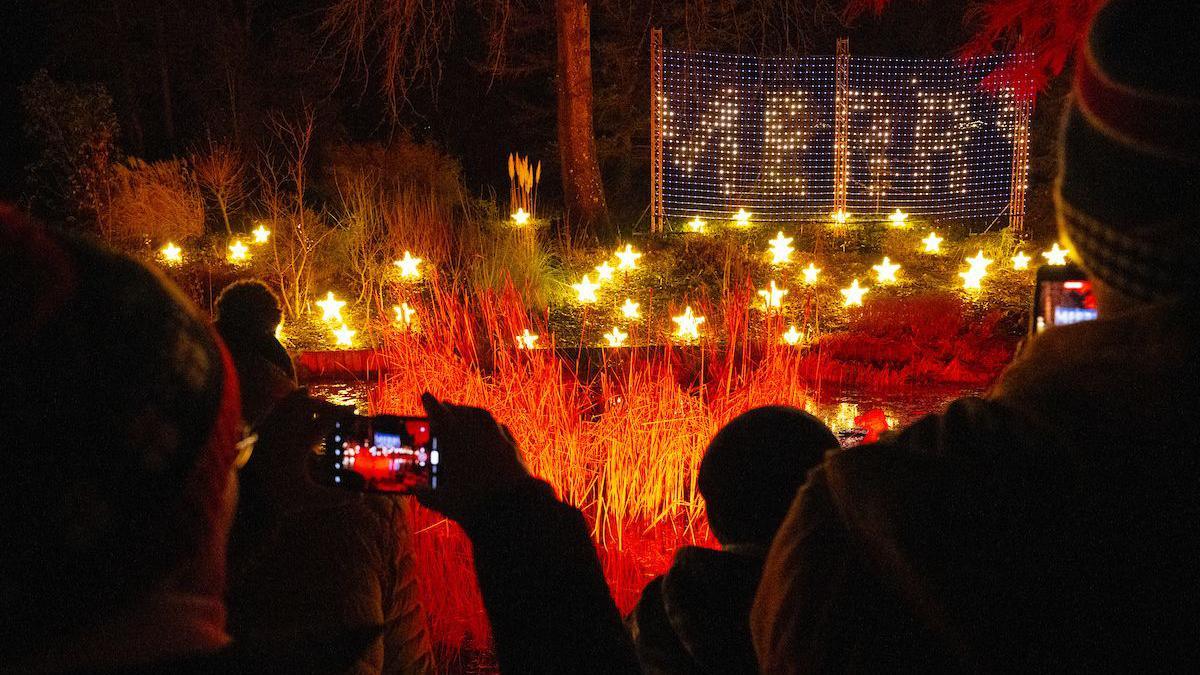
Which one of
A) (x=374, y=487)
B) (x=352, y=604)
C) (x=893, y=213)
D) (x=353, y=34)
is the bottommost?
(x=352, y=604)

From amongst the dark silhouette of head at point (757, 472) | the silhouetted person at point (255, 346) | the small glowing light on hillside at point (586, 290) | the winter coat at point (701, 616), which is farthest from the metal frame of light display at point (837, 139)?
the winter coat at point (701, 616)

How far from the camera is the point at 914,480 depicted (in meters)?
0.63

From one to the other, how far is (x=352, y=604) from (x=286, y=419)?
0.34 metres

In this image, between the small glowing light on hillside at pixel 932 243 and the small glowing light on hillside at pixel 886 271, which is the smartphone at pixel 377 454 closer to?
the small glowing light on hillside at pixel 886 271

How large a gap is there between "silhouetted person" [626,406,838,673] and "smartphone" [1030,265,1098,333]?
0.45 metres

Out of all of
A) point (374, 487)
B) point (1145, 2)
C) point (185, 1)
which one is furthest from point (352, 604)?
point (185, 1)

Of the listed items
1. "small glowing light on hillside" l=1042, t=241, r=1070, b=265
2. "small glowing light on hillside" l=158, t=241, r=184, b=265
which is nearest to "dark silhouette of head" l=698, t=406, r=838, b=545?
"small glowing light on hillside" l=1042, t=241, r=1070, b=265

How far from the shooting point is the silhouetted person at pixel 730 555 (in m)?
1.43

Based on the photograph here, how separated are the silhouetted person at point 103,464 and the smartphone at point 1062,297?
54.9 inches

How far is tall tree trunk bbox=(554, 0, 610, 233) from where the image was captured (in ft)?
33.1

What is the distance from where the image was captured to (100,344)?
62cm

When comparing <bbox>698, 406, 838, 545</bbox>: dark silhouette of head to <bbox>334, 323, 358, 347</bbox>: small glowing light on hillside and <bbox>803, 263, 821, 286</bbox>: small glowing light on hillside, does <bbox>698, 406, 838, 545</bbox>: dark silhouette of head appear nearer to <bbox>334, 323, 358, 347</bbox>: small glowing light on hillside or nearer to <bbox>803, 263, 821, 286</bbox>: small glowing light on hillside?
<bbox>334, 323, 358, 347</bbox>: small glowing light on hillside

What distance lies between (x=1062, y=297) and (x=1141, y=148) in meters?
1.07

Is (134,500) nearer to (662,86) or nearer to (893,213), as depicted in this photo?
(662,86)
